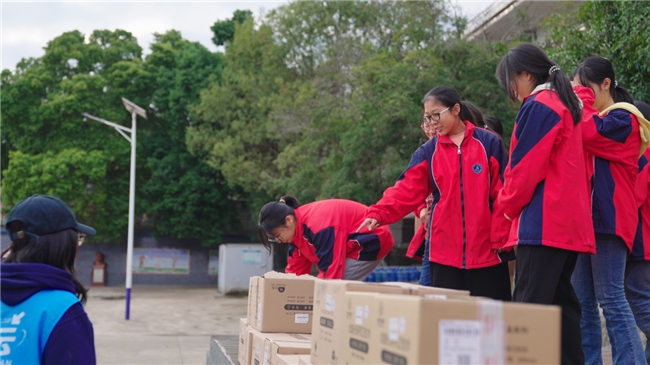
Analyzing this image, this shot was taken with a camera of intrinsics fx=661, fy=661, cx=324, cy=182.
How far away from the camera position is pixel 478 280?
3.16 metres

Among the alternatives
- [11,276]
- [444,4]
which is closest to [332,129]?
[444,4]

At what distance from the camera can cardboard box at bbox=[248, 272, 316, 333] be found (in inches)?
138

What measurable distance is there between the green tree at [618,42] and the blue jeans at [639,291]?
3.70 metres

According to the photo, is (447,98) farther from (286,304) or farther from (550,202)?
(286,304)

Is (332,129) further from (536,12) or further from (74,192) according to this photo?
(74,192)

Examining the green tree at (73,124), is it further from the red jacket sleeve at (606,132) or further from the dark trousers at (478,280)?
the red jacket sleeve at (606,132)

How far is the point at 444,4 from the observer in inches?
609

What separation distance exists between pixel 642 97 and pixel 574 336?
457 centimetres

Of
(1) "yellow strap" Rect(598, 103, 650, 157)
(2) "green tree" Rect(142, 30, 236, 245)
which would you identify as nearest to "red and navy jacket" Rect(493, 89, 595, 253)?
(1) "yellow strap" Rect(598, 103, 650, 157)

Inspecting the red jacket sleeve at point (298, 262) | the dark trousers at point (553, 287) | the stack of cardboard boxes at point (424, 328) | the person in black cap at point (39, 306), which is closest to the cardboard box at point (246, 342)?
the red jacket sleeve at point (298, 262)

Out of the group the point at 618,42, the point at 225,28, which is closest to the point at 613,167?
→ the point at 618,42

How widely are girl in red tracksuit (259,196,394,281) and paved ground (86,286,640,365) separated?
1.76m

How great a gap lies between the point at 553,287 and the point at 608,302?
46cm

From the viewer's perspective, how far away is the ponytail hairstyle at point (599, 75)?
332cm
